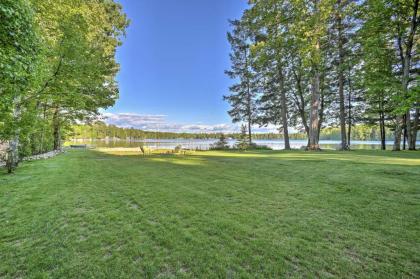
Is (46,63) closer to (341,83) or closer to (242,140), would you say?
(242,140)

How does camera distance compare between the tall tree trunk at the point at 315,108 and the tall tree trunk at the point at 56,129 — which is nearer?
the tall tree trunk at the point at 315,108

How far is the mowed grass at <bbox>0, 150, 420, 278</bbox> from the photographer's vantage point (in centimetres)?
210

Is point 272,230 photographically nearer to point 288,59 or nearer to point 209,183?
point 209,183

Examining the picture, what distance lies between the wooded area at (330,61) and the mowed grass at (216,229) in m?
6.16

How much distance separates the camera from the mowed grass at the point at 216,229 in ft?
6.90

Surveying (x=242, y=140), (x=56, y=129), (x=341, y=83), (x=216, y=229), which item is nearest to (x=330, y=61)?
(x=341, y=83)

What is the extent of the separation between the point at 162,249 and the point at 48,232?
1851 millimetres

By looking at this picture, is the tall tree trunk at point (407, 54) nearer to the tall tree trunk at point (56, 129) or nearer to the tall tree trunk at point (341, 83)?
the tall tree trunk at point (341, 83)

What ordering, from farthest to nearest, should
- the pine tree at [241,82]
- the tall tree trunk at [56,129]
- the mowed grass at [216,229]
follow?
the pine tree at [241,82]
the tall tree trunk at [56,129]
the mowed grass at [216,229]

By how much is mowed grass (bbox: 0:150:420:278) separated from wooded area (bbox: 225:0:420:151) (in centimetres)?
616

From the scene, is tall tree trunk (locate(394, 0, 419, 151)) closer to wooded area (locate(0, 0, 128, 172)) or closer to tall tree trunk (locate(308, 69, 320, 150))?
tall tree trunk (locate(308, 69, 320, 150))

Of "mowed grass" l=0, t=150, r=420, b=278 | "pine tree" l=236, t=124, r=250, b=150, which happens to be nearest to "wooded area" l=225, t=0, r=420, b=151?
"pine tree" l=236, t=124, r=250, b=150

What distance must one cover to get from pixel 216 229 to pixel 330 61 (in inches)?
789

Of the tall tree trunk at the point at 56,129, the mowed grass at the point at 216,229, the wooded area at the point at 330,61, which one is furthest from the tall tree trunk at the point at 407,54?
the tall tree trunk at the point at 56,129
